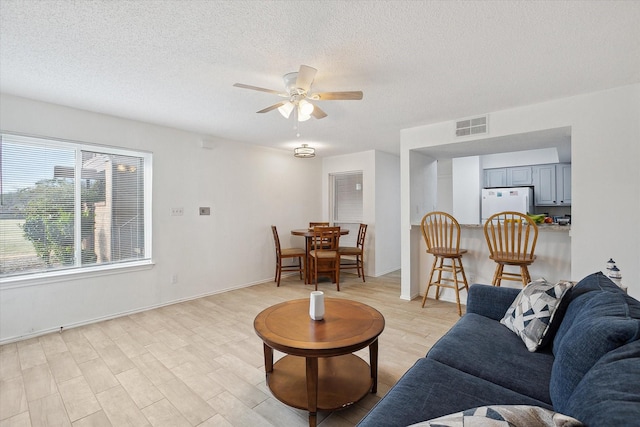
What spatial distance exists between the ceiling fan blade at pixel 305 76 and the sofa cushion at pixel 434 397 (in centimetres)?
192

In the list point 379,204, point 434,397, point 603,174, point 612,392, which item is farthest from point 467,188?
point 612,392

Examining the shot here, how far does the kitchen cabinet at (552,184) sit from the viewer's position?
5.31m

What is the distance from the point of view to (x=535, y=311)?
5.46 feet

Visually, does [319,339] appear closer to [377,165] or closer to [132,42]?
[132,42]

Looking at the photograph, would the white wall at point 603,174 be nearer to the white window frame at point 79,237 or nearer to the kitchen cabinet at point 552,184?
the kitchen cabinet at point 552,184

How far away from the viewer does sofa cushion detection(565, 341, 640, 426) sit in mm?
611

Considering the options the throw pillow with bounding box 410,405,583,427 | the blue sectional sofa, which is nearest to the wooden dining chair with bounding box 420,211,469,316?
the blue sectional sofa

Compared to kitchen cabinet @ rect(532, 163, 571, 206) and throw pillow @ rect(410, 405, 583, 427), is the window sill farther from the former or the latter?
kitchen cabinet @ rect(532, 163, 571, 206)

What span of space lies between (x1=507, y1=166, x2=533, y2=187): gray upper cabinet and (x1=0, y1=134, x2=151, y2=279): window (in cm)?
651

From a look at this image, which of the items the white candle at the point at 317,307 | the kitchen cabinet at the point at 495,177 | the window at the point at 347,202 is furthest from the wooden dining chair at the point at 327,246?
the kitchen cabinet at the point at 495,177

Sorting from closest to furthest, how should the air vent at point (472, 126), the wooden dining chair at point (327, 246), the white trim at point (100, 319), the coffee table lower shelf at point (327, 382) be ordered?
the coffee table lower shelf at point (327, 382), the white trim at point (100, 319), the air vent at point (472, 126), the wooden dining chair at point (327, 246)

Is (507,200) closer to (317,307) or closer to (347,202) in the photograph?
(347,202)

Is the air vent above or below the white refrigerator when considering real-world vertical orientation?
above

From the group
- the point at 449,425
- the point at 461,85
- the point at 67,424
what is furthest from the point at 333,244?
the point at 449,425
